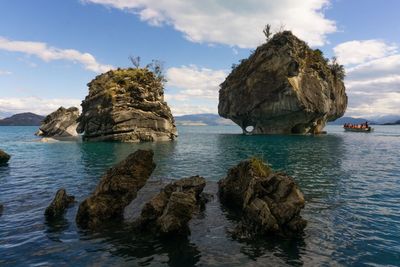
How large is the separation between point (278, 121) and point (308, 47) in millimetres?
28840

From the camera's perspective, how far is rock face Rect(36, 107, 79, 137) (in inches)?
4513

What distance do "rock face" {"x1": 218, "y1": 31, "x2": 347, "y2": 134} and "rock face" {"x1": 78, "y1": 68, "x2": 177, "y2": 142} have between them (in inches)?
1439

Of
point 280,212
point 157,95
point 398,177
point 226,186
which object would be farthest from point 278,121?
point 280,212

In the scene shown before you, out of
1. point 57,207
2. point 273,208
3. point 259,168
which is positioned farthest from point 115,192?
point 259,168

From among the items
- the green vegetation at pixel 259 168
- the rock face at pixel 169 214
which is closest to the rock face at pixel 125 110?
the green vegetation at pixel 259 168

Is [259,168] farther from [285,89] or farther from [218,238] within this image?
[285,89]

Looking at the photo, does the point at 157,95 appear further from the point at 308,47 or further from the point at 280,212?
the point at 280,212

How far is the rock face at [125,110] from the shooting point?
7981cm

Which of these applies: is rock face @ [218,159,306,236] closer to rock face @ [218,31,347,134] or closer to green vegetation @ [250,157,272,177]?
green vegetation @ [250,157,272,177]

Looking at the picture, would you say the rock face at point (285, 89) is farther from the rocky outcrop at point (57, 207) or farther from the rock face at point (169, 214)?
the rock face at point (169, 214)

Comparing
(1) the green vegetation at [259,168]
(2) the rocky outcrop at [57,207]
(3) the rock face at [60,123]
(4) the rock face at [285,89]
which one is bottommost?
(2) the rocky outcrop at [57,207]

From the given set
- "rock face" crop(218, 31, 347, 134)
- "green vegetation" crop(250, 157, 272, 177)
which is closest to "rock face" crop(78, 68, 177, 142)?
"rock face" crop(218, 31, 347, 134)

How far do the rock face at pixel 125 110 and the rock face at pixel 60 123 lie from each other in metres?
30.3

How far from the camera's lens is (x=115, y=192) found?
19.8 m
